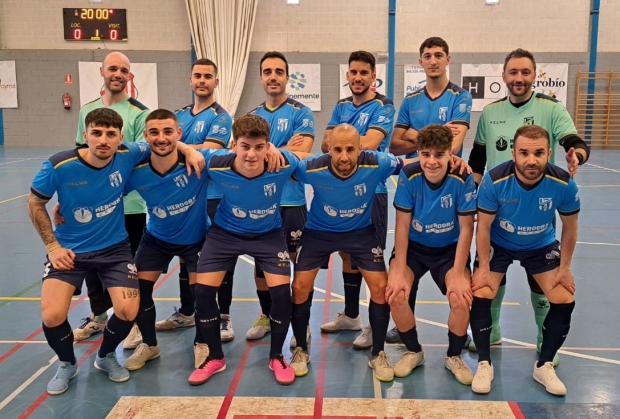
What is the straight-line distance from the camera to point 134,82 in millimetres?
19812

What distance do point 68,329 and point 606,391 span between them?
12.3ft

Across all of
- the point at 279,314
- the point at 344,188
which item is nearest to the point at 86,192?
the point at 279,314

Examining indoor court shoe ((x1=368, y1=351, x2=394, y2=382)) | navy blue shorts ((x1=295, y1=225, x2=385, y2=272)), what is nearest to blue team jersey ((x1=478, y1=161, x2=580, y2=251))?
navy blue shorts ((x1=295, y1=225, x2=385, y2=272))

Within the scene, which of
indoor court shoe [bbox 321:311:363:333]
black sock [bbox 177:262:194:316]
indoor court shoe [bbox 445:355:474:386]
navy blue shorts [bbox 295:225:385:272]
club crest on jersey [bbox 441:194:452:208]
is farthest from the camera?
black sock [bbox 177:262:194:316]

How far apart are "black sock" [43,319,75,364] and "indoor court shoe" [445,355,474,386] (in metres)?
2.73

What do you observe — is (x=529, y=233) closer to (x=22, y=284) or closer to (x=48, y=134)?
(x=22, y=284)

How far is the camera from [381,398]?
365 centimetres

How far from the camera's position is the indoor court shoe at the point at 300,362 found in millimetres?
4004

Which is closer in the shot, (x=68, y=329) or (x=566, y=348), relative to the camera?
(x=68, y=329)

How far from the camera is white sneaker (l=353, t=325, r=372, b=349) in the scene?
14.6ft

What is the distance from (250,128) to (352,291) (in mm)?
1774

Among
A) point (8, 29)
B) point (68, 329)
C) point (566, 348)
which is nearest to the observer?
point (68, 329)

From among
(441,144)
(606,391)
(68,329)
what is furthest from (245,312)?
(606,391)

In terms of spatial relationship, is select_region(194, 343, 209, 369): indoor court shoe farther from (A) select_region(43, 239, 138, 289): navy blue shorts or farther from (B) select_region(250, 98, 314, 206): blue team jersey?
(B) select_region(250, 98, 314, 206): blue team jersey
